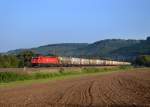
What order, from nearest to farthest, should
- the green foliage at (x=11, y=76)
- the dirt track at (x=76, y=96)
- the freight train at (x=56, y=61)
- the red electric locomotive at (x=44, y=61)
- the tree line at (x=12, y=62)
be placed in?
the dirt track at (x=76, y=96) → the green foliage at (x=11, y=76) → the red electric locomotive at (x=44, y=61) → the freight train at (x=56, y=61) → the tree line at (x=12, y=62)

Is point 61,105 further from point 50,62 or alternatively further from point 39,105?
point 50,62

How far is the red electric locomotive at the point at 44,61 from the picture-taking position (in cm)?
8353

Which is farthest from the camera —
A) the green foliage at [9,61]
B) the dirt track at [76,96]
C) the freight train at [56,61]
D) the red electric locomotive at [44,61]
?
the green foliage at [9,61]

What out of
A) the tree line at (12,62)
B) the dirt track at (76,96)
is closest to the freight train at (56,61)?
the tree line at (12,62)

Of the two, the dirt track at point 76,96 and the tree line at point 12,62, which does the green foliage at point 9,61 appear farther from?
the dirt track at point 76,96

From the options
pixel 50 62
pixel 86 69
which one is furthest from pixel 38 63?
pixel 86 69

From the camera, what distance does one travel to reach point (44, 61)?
8631 cm

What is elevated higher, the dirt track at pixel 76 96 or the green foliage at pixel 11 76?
the green foliage at pixel 11 76

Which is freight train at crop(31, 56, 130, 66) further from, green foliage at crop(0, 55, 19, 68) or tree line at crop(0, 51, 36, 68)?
green foliage at crop(0, 55, 19, 68)

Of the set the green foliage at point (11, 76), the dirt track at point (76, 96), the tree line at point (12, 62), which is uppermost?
the tree line at point (12, 62)

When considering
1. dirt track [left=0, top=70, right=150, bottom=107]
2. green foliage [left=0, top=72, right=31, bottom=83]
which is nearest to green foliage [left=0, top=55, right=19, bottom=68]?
green foliage [left=0, top=72, right=31, bottom=83]

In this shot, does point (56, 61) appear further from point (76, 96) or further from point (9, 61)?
point (76, 96)

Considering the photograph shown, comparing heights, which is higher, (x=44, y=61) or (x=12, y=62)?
(x=44, y=61)

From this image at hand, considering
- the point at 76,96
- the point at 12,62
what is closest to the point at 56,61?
the point at 12,62
